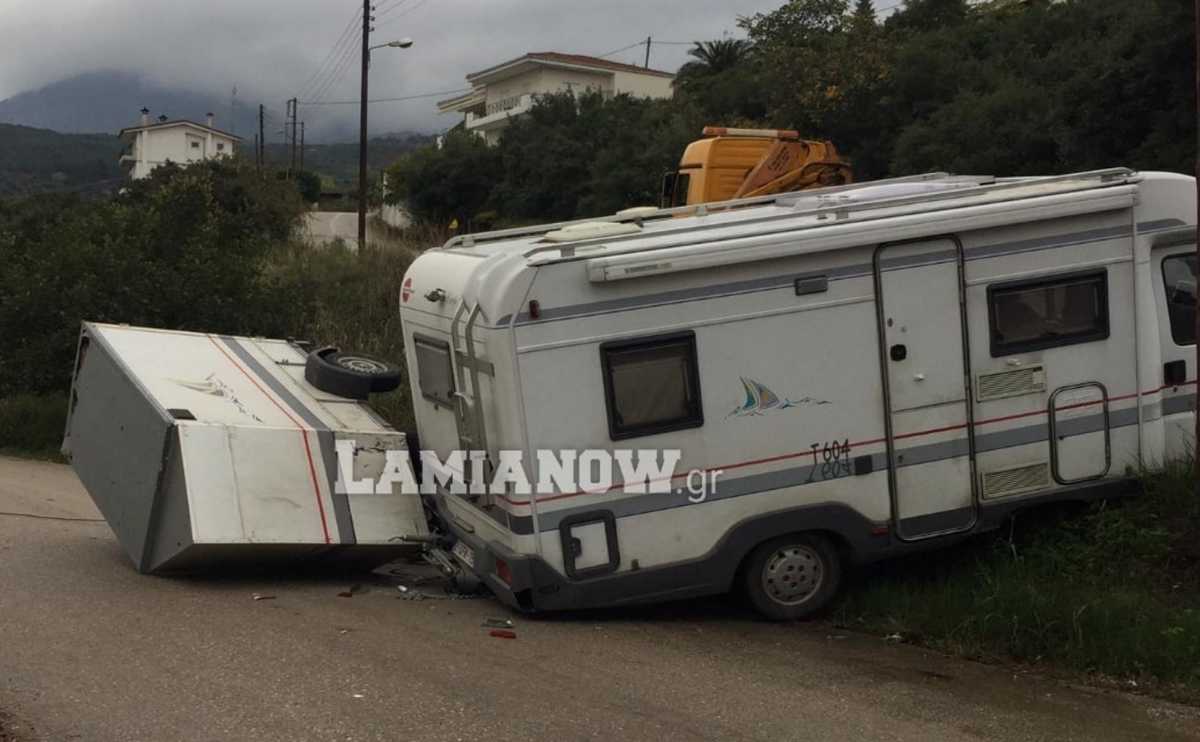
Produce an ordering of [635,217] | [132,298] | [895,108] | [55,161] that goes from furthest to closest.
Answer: [55,161], [895,108], [132,298], [635,217]

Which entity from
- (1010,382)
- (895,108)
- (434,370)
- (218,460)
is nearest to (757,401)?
(1010,382)

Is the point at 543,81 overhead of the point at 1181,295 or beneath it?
overhead

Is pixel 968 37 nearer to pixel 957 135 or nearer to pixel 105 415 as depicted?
pixel 957 135

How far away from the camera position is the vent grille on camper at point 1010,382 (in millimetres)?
7867

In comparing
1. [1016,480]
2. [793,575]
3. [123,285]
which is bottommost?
[793,575]

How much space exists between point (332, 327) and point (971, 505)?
42.5 ft

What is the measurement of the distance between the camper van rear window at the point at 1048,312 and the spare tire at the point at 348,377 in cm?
470

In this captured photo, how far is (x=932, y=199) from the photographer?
8047 millimetres

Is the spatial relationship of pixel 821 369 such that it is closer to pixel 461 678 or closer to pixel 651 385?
pixel 651 385

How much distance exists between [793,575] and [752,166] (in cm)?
1070

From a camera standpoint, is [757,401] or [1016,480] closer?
[757,401]

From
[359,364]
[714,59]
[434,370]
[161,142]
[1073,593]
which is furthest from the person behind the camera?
[161,142]

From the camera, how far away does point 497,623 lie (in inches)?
298

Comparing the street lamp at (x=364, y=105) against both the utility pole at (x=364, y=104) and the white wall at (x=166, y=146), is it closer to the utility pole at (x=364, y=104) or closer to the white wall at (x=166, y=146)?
the utility pole at (x=364, y=104)
